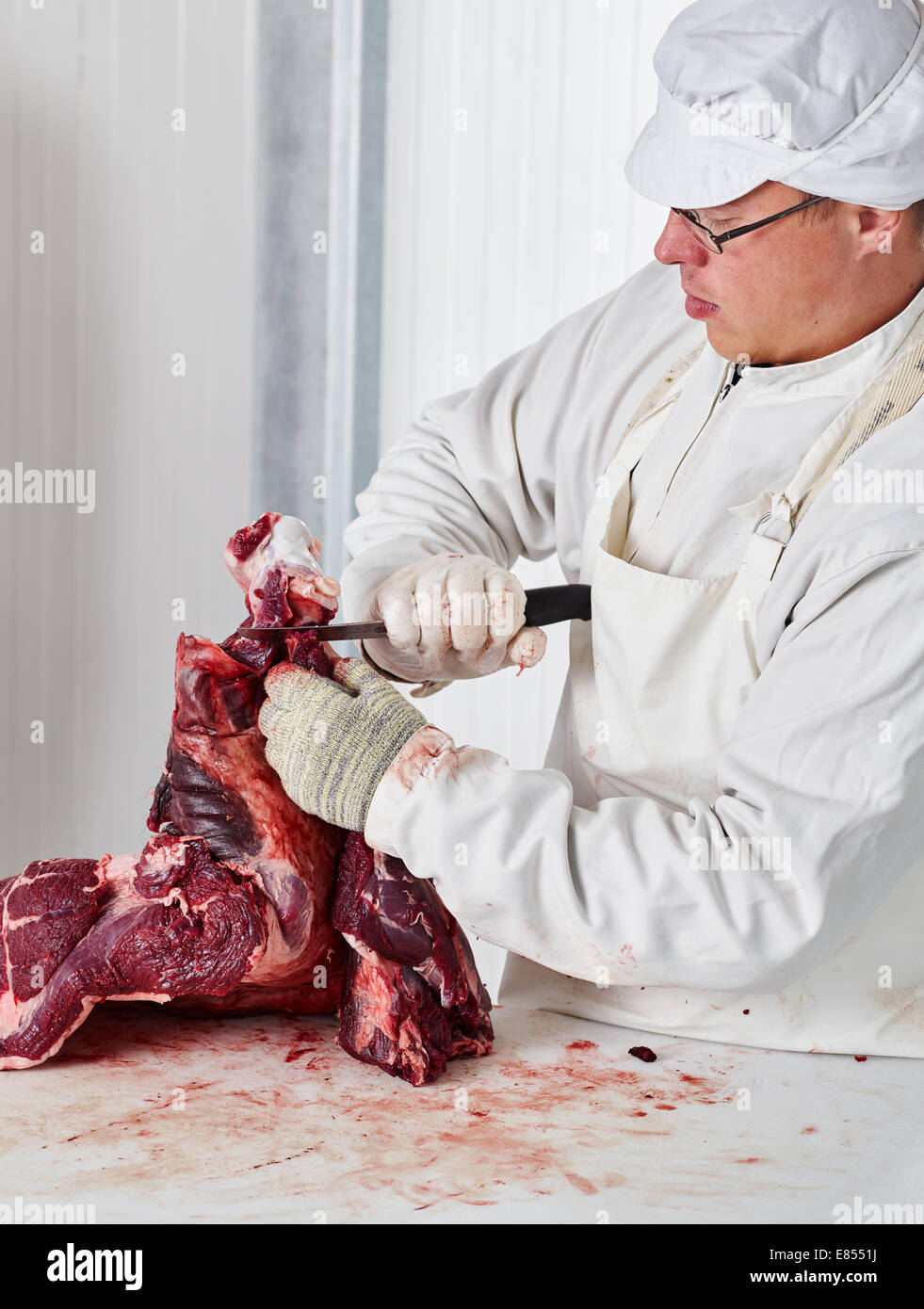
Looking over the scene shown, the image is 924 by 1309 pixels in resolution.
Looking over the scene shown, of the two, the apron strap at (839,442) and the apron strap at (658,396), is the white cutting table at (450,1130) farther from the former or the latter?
the apron strap at (658,396)

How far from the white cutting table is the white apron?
0.05 m

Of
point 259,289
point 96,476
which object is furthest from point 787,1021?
point 259,289

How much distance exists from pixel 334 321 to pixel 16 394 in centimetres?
121

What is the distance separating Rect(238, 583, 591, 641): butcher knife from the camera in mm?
1792

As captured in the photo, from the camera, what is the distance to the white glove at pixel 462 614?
1840 mm

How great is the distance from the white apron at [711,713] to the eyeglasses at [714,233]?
24 cm

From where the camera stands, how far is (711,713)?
72.4 inches

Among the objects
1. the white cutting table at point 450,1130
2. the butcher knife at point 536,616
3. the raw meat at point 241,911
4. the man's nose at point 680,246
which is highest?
the man's nose at point 680,246

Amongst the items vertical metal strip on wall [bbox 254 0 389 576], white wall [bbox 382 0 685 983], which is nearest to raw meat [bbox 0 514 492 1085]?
white wall [bbox 382 0 685 983]

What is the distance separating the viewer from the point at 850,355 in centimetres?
177

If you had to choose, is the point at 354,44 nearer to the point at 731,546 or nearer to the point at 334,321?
the point at 334,321

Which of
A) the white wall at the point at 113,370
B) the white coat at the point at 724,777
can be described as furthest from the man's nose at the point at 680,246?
the white wall at the point at 113,370

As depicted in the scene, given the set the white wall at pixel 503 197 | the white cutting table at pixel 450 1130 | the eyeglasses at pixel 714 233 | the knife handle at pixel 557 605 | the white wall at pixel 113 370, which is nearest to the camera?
the white cutting table at pixel 450 1130

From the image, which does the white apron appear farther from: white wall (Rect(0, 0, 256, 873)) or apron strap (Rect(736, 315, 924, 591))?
white wall (Rect(0, 0, 256, 873))
